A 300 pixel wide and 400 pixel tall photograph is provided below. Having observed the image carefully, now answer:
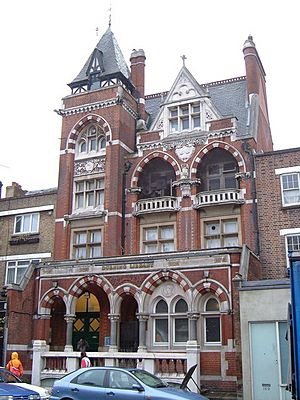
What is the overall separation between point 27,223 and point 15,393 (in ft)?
64.4

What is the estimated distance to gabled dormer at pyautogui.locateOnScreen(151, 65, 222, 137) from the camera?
3025 centimetres

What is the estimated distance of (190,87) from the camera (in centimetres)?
3139

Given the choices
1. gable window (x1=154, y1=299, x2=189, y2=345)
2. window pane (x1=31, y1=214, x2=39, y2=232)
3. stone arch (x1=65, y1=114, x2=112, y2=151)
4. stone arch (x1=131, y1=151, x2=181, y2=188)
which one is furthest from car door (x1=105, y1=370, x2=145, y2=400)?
window pane (x1=31, y1=214, x2=39, y2=232)

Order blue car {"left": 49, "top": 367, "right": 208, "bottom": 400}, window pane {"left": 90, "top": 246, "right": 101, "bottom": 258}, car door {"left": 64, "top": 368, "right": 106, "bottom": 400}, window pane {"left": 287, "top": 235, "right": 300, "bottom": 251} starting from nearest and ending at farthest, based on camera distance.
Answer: blue car {"left": 49, "top": 367, "right": 208, "bottom": 400}, car door {"left": 64, "top": 368, "right": 106, "bottom": 400}, window pane {"left": 287, "top": 235, "right": 300, "bottom": 251}, window pane {"left": 90, "top": 246, "right": 101, "bottom": 258}

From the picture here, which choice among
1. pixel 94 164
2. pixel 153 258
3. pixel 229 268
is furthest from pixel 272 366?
pixel 94 164

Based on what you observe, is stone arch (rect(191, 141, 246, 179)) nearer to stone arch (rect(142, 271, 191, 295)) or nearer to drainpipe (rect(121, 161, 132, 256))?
drainpipe (rect(121, 161, 132, 256))

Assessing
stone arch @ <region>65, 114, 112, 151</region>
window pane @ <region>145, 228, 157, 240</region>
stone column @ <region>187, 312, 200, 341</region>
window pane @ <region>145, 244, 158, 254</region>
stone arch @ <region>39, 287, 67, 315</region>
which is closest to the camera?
stone column @ <region>187, 312, 200, 341</region>

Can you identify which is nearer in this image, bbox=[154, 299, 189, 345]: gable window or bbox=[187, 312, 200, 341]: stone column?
bbox=[187, 312, 200, 341]: stone column

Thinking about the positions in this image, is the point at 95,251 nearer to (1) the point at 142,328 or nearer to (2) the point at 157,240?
(2) the point at 157,240

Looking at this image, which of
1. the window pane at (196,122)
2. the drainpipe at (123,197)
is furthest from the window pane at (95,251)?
the window pane at (196,122)

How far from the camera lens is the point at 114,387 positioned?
47.5 ft

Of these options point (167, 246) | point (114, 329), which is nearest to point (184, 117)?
point (167, 246)

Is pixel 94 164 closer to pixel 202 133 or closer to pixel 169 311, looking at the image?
pixel 202 133

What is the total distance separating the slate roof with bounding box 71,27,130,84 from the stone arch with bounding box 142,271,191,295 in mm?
14273
